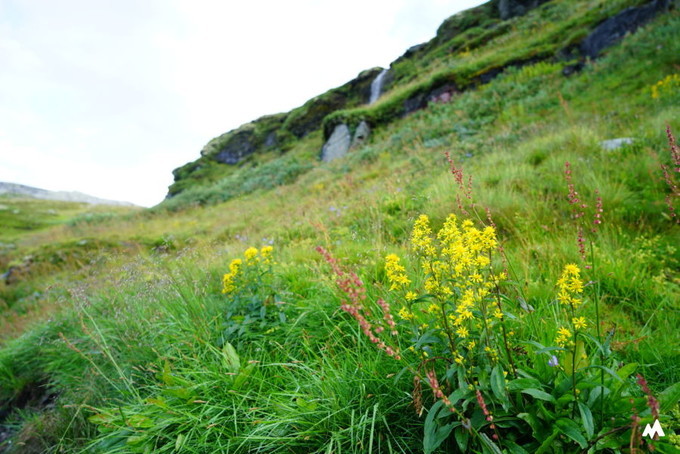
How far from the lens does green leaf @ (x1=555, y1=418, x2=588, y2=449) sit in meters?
1.22

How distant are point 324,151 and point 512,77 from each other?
36.3 ft

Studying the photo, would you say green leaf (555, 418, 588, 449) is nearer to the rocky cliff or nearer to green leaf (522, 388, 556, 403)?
green leaf (522, 388, 556, 403)

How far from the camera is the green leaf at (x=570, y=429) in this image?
122cm

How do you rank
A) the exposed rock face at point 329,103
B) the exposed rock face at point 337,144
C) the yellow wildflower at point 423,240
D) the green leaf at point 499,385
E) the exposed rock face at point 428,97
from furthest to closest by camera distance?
the exposed rock face at point 329,103 → the exposed rock face at point 337,144 → the exposed rock face at point 428,97 → the yellow wildflower at point 423,240 → the green leaf at point 499,385

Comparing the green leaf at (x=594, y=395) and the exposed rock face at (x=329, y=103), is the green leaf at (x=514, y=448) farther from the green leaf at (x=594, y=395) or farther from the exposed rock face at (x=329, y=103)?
the exposed rock face at (x=329, y=103)

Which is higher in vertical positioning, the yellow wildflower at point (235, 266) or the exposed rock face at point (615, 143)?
the yellow wildflower at point (235, 266)

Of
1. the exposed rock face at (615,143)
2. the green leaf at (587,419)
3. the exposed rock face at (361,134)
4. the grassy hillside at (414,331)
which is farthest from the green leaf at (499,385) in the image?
the exposed rock face at (361,134)

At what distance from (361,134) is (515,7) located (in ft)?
75.4

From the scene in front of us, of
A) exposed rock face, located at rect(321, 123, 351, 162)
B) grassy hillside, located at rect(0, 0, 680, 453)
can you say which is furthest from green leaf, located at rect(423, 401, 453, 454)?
exposed rock face, located at rect(321, 123, 351, 162)

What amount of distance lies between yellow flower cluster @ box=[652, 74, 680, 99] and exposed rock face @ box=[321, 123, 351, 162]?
13.0 m

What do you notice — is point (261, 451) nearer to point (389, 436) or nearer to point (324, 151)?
point (389, 436)

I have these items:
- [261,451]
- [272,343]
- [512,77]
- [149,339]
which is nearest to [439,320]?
[261,451]

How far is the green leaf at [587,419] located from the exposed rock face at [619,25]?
14941 mm

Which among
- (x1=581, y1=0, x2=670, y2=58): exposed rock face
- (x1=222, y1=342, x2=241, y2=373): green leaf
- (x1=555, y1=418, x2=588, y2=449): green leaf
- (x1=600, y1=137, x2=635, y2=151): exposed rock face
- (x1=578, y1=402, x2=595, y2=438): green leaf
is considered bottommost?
(x1=600, y1=137, x2=635, y2=151): exposed rock face
